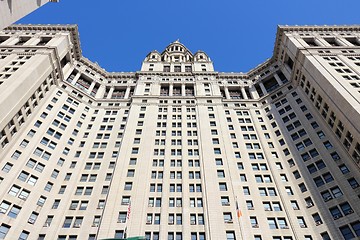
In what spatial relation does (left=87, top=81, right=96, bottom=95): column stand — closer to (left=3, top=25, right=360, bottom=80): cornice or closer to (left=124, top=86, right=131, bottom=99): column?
(left=3, top=25, right=360, bottom=80): cornice

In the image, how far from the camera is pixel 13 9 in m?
22.4

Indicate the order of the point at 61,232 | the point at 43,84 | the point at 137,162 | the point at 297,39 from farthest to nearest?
the point at 297,39, the point at 43,84, the point at 137,162, the point at 61,232

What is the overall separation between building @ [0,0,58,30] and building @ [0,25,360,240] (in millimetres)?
22026

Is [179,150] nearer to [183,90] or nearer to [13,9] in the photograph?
[183,90]

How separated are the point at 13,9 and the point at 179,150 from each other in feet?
111

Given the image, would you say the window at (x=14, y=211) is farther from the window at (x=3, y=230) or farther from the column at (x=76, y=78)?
the column at (x=76, y=78)

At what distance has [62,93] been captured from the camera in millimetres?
61719

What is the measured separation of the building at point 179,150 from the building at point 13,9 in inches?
867

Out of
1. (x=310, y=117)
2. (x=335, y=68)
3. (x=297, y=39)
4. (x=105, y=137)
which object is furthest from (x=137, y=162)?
(x=297, y=39)

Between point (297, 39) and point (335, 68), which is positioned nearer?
point (335, 68)

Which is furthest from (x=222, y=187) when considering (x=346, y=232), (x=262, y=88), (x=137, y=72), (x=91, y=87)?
(x=137, y=72)

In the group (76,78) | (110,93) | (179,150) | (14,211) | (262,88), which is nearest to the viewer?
(14,211)

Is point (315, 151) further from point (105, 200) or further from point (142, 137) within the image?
point (105, 200)

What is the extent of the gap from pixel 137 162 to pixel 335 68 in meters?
39.2
